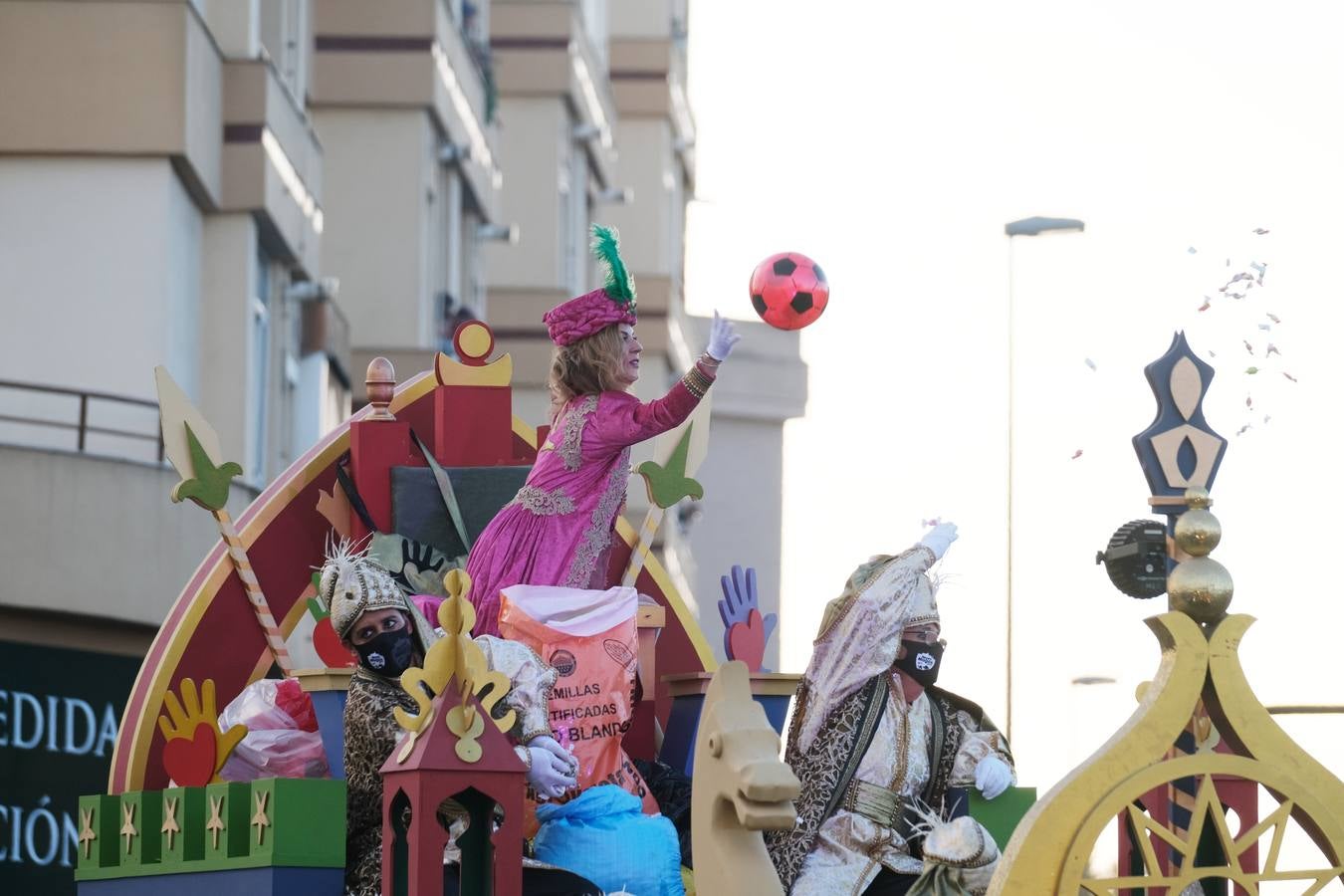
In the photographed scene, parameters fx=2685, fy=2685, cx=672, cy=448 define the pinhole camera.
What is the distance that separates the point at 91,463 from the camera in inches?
803

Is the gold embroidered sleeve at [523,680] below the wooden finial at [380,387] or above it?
below

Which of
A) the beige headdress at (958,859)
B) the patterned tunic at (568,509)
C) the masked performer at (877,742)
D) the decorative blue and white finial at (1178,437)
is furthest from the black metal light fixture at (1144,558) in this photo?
the patterned tunic at (568,509)

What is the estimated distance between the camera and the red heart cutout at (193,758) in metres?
10.4

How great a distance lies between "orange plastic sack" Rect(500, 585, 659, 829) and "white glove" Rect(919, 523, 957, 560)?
1.23 meters

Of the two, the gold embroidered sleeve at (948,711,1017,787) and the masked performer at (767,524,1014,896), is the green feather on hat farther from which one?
the gold embroidered sleeve at (948,711,1017,787)

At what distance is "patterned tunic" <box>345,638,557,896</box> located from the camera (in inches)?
378

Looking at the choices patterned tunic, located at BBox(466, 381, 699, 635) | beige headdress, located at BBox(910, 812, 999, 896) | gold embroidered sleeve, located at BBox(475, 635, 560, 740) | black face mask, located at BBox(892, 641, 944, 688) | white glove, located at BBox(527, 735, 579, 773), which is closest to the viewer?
beige headdress, located at BBox(910, 812, 999, 896)

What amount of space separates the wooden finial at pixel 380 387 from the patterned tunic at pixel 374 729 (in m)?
2.42

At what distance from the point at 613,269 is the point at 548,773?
8.23ft

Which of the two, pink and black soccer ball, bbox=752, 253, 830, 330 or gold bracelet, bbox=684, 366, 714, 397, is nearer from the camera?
gold bracelet, bbox=684, 366, 714, 397

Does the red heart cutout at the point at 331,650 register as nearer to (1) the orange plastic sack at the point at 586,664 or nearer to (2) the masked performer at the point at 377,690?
(1) the orange plastic sack at the point at 586,664

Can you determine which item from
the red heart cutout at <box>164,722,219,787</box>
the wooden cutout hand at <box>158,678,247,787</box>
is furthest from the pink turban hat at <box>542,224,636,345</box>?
the red heart cutout at <box>164,722,219,787</box>

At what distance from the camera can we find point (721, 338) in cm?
1061

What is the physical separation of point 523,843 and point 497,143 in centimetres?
2767
